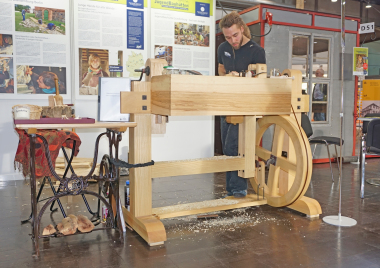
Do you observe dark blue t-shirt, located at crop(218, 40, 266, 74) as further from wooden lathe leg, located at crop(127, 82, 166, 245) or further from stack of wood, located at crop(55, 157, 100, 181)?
stack of wood, located at crop(55, 157, 100, 181)

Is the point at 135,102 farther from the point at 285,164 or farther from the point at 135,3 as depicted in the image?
the point at 135,3

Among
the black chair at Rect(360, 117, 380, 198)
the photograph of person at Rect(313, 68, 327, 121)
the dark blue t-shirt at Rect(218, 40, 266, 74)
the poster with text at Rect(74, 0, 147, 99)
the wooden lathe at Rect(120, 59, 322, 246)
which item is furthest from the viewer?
the photograph of person at Rect(313, 68, 327, 121)

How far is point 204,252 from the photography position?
2350mm

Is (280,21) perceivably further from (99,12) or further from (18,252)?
(18,252)

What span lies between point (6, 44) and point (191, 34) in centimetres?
246

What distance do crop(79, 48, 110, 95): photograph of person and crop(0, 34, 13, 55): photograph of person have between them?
0.82 m

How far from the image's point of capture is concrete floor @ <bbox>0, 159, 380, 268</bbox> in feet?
7.25

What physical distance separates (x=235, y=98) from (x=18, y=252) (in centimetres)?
176

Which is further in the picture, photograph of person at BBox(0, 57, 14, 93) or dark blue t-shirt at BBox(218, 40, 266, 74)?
photograph of person at BBox(0, 57, 14, 93)

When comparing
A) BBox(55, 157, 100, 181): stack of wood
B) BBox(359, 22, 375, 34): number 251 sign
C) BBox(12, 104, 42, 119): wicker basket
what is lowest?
BBox(55, 157, 100, 181): stack of wood

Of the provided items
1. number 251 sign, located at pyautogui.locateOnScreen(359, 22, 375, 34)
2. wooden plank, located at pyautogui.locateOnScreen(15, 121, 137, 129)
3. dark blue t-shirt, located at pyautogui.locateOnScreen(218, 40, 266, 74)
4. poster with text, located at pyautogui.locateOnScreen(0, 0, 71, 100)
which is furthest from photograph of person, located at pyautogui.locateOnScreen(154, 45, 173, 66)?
number 251 sign, located at pyautogui.locateOnScreen(359, 22, 375, 34)

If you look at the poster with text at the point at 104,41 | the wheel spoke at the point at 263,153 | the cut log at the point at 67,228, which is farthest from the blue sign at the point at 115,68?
the cut log at the point at 67,228

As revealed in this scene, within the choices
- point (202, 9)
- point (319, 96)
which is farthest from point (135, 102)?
point (319, 96)

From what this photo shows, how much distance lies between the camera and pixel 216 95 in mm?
2645
